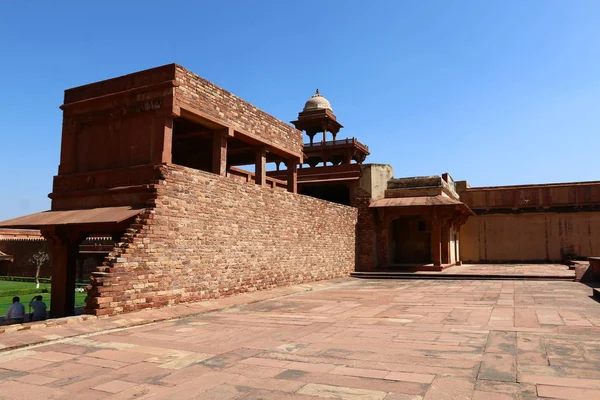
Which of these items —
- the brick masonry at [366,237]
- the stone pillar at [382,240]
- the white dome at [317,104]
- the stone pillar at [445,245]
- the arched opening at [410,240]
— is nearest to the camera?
the brick masonry at [366,237]

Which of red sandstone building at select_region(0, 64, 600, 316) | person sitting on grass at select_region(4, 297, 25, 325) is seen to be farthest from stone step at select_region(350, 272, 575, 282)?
person sitting on grass at select_region(4, 297, 25, 325)

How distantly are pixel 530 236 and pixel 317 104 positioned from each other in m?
14.7

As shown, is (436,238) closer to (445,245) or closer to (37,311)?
(445,245)

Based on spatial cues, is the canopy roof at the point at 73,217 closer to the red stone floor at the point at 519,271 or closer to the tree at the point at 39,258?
the red stone floor at the point at 519,271

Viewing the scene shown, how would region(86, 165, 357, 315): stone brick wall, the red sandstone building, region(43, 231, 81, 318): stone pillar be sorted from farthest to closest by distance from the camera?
region(43, 231, 81, 318): stone pillar < the red sandstone building < region(86, 165, 357, 315): stone brick wall

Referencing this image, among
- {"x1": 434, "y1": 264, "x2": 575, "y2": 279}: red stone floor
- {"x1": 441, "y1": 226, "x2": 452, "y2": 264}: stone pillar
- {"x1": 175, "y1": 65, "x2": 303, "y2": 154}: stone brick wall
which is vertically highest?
{"x1": 175, "y1": 65, "x2": 303, "y2": 154}: stone brick wall

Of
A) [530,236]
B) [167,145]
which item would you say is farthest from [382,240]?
[167,145]

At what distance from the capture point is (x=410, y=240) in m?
22.0

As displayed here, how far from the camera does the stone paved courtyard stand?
376 cm

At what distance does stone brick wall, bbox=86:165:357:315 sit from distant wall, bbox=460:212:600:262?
12236 mm

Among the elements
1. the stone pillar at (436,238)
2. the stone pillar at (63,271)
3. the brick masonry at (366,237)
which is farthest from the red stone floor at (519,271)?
the stone pillar at (63,271)

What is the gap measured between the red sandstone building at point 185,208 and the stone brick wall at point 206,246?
0.03m

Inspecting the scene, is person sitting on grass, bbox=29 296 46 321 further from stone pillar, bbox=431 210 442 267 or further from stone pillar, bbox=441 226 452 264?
stone pillar, bbox=441 226 452 264

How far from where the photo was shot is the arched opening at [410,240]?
71.0ft
